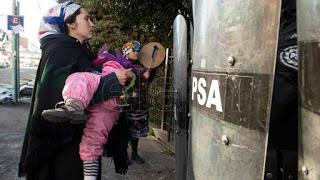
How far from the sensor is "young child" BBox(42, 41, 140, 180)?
9.52 feet

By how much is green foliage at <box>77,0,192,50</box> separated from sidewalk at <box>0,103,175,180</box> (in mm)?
1871

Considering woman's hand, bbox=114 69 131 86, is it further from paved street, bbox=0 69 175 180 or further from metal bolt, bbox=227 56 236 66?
paved street, bbox=0 69 175 180

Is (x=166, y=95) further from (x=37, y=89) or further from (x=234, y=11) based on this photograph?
(x=234, y=11)

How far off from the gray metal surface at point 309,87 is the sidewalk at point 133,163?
196 inches

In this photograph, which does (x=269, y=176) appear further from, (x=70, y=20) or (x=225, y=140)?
(x=70, y=20)

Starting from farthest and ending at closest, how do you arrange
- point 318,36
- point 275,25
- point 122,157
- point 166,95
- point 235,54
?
point 166,95 → point 122,157 → point 235,54 → point 275,25 → point 318,36

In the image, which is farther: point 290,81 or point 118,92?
point 118,92

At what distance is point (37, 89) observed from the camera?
321 cm

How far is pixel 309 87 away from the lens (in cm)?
134

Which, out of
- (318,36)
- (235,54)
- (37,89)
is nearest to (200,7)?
(235,54)

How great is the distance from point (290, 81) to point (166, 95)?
676cm

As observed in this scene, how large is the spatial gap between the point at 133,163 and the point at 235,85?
5696 mm

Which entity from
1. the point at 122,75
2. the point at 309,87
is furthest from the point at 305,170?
the point at 122,75

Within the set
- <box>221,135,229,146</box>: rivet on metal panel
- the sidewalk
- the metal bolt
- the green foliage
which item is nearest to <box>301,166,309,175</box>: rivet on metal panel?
<box>221,135,229,146</box>: rivet on metal panel
